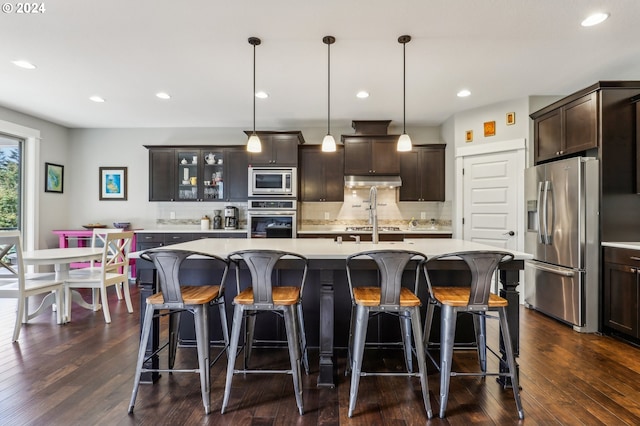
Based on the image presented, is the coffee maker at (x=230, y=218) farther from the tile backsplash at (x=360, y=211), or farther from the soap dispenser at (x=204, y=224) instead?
the soap dispenser at (x=204, y=224)

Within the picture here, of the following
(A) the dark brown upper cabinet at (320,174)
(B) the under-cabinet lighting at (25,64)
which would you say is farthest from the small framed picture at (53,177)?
(A) the dark brown upper cabinet at (320,174)

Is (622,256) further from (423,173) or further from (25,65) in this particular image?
(25,65)

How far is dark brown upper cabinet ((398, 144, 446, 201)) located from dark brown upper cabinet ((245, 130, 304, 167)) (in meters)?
1.74

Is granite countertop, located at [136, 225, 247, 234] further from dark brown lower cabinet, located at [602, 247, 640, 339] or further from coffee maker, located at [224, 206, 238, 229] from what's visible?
dark brown lower cabinet, located at [602, 247, 640, 339]

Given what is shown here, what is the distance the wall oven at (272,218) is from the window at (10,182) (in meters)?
3.47

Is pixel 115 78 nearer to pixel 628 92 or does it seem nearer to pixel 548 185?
pixel 548 185

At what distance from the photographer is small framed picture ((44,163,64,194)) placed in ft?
17.2

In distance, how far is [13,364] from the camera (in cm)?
241

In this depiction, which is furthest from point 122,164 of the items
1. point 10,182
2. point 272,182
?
point 272,182

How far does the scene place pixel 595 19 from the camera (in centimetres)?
248

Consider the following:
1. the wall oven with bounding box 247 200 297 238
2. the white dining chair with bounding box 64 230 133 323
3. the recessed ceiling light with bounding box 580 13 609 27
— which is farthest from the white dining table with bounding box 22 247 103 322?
the recessed ceiling light with bounding box 580 13 609 27

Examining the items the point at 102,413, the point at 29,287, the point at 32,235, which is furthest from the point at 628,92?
the point at 32,235

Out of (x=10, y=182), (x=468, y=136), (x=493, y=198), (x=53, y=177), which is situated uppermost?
(x=468, y=136)

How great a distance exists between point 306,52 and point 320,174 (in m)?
2.48
